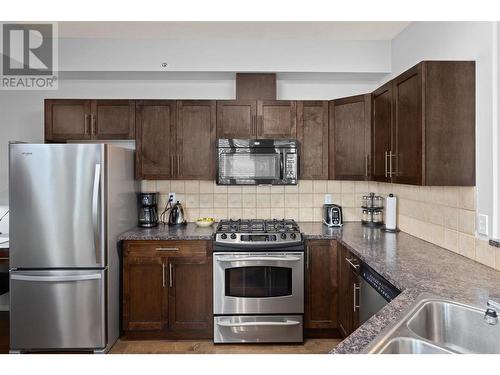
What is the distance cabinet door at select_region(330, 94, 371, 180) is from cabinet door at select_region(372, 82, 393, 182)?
91 mm

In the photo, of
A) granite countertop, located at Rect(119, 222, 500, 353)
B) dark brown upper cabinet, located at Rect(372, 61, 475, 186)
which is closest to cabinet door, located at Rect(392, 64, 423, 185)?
dark brown upper cabinet, located at Rect(372, 61, 475, 186)

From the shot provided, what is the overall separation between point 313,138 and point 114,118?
1844mm

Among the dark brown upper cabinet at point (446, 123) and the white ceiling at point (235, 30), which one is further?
the white ceiling at point (235, 30)

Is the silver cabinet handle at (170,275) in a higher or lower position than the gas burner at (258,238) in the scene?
lower

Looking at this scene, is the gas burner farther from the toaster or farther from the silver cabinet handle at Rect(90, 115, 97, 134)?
the silver cabinet handle at Rect(90, 115, 97, 134)

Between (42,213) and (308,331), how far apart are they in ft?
7.61

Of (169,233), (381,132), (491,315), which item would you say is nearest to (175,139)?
(169,233)

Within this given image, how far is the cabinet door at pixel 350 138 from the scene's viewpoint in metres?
3.15

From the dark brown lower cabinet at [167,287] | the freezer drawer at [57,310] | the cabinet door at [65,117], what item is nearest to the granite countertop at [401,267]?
the dark brown lower cabinet at [167,287]

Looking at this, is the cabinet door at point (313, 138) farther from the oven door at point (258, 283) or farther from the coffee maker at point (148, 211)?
the coffee maker at point (148, 211)

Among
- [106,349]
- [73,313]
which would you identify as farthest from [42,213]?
[106,349]

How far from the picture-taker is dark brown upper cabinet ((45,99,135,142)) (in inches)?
131

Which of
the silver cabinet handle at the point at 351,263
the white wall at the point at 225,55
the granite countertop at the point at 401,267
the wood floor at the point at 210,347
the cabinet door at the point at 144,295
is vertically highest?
the white wall at the point at 225,55
